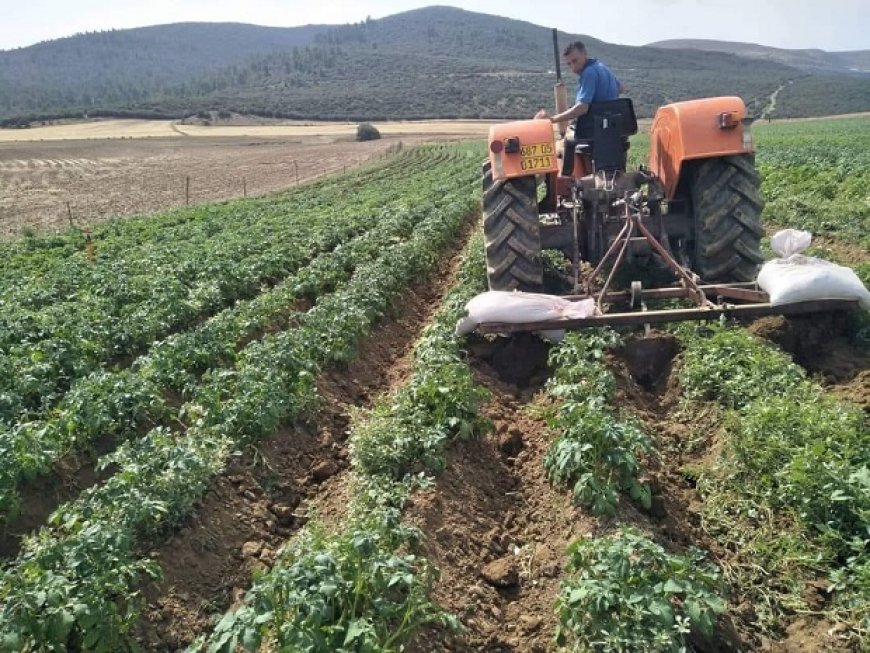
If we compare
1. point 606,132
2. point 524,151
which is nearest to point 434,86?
point 606,132

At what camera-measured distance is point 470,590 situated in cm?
394

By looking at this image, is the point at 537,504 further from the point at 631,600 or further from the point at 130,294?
the point at 130,294

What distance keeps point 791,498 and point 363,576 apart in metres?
2.43

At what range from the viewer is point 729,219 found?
744cm

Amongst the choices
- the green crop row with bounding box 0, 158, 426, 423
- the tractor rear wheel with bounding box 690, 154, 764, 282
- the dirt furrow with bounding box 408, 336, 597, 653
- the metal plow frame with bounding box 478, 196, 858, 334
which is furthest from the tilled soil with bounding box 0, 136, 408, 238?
the dirt furrow with bounding box 408, 336, 597, 653

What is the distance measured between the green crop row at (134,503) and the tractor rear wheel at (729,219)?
12.3 ft

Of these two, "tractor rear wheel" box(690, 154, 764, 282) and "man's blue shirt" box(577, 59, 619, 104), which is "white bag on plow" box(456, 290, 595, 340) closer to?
A: "tractor rear wheel" box(690, 154, 764, 282)

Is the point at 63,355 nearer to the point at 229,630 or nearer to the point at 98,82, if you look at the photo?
the point at 229,630

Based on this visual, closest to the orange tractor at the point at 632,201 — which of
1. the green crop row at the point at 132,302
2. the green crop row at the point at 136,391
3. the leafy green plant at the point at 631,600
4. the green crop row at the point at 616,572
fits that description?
the green crop row at the point at 616,572

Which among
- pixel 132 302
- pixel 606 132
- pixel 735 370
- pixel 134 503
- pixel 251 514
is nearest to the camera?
pixel 134 503

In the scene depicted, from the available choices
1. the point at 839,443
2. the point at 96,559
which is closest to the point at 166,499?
the point at 96,559

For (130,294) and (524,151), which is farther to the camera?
(130,294)

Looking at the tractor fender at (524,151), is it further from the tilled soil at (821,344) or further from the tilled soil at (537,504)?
the tilled soil at (821,344)

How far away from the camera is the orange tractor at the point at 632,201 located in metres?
7.28
